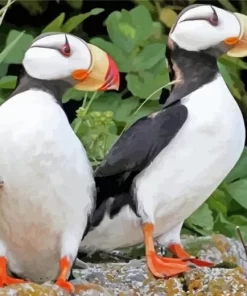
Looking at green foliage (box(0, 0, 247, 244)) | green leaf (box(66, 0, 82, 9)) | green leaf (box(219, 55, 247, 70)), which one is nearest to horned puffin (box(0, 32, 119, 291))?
green foliage (box(0, 0, 247, 244))

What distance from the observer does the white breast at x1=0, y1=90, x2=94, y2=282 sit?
110cm

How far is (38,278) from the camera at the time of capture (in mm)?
1202

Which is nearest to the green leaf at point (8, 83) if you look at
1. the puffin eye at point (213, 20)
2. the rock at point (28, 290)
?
the puffin eye at point (213, 20)

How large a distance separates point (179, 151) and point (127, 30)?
50cm

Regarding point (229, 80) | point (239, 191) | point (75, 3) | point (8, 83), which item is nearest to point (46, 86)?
point (8, 83)

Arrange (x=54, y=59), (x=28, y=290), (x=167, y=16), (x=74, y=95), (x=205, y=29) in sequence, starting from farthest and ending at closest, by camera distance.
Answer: (x=167, y=16)
(x=74, y=95)
(x=205, y=29)
(x=54, y=59)
(x=28, y=290)

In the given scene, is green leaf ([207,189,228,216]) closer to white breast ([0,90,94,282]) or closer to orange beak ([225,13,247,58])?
orange beak ([225,13,247,58])

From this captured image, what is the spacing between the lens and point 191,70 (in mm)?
1293

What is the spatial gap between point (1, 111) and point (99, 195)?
8.1 inches

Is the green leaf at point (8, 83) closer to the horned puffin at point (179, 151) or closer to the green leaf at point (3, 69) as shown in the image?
the green leaf at point (3, 69)

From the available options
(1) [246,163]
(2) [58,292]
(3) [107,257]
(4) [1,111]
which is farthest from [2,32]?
(2) [58,292]

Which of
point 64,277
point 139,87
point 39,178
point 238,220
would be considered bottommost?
point 238,220

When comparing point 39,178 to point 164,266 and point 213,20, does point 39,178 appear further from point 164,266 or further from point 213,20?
point 213,20

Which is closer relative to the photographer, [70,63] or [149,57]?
[70,63]
